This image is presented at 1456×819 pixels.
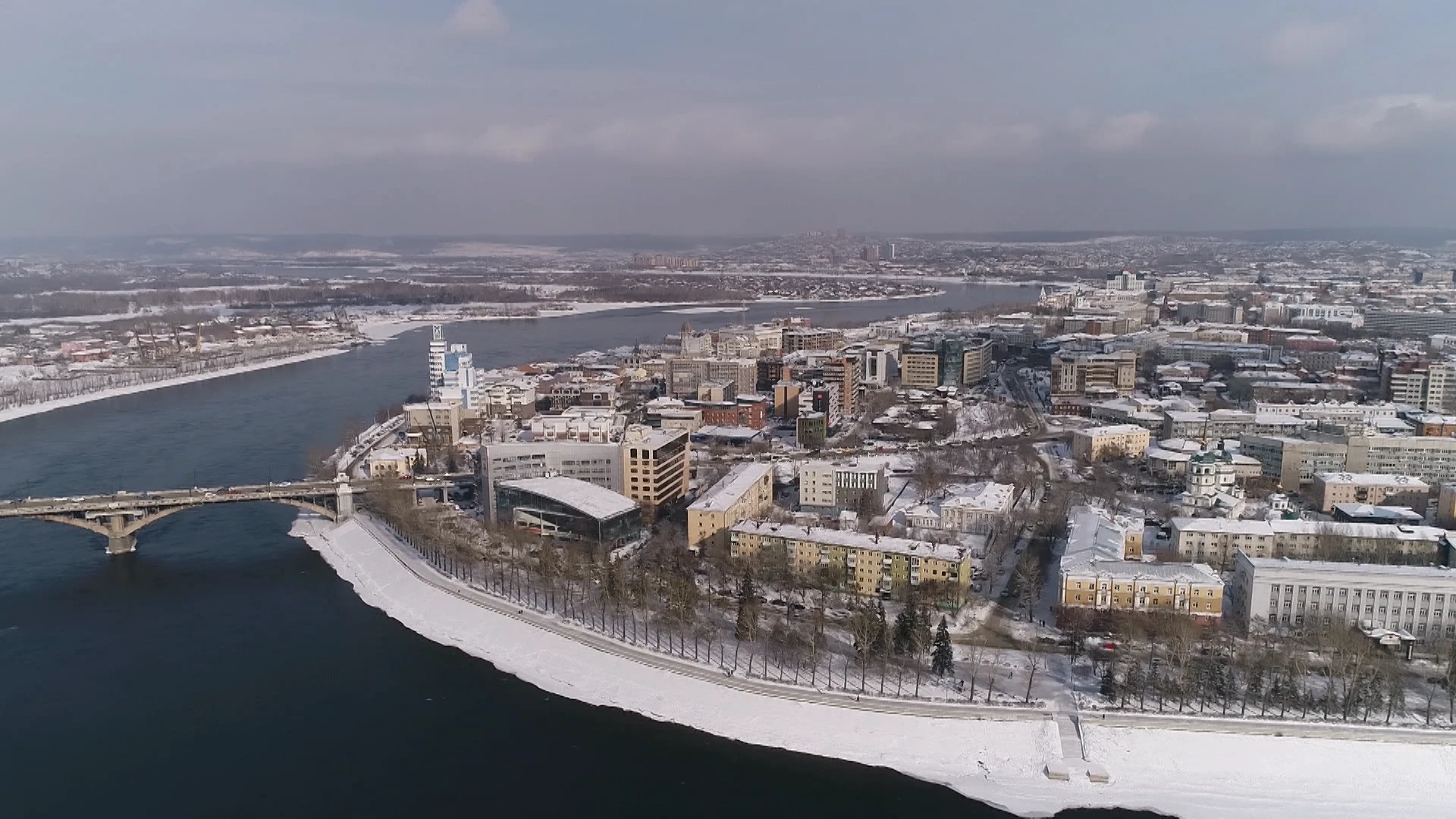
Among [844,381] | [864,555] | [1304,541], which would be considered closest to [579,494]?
[864,555]

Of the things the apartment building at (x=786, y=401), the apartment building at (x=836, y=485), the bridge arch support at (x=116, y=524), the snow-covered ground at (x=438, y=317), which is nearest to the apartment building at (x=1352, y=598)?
the apartment building at (x=836, y=485)

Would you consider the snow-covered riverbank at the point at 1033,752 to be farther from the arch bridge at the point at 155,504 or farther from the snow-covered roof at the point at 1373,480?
the snow-covered roof at the point at 1373,480

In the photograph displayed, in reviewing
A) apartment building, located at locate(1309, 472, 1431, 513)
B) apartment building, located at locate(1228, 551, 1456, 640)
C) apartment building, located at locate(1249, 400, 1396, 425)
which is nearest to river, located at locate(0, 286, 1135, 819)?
apartment building, located at locate(1228, 551, 1456, 640)

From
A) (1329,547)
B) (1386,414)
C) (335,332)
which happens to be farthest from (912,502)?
(335,332)

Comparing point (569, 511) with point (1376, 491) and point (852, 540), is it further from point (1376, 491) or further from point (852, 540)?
point (1376, 491)

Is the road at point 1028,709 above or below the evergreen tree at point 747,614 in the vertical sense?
below

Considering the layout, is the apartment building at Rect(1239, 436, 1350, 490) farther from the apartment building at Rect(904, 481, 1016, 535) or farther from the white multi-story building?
the white multi-story building

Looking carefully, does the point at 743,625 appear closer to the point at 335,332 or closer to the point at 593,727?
the point at 593,727
